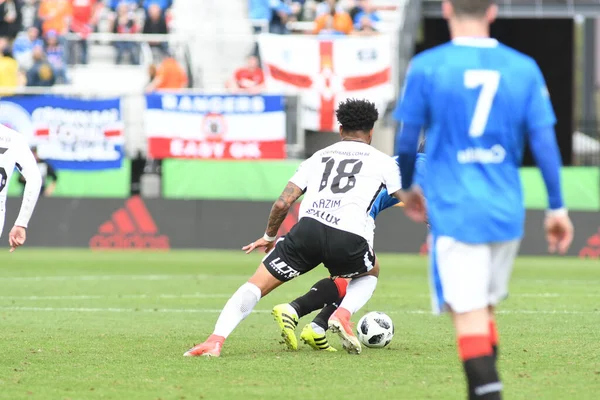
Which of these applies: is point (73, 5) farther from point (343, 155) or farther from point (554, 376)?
point (554, 376)

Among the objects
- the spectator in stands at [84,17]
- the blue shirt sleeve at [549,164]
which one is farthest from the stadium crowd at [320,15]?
the blue shirt sleeve at [549,164]

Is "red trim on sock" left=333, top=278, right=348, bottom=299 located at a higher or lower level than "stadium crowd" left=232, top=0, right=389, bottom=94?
higher

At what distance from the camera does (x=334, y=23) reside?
2647cm

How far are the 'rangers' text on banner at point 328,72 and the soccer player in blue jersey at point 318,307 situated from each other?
48.4 ft

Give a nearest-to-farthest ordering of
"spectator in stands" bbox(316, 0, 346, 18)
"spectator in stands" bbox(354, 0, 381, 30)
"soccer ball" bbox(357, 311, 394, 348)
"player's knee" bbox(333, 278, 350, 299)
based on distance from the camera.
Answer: "soccer ball" bbox(357, 311, 394, 348) → "player's knee" bbox(333, 278, 350, 299) → "spectator in stands" bbox(354, 0, 381, 30) → "spectator in stands" bbox(316, 0, 346, 18)

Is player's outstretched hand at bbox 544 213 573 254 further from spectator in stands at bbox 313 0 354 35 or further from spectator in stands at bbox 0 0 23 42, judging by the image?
spectator in stands at bbox 0 0 23 42

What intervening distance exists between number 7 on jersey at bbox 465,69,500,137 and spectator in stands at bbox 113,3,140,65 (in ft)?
70.3

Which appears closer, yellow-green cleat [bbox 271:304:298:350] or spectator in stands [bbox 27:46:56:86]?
yellow-green cleat [bbox 271:304:298:350]

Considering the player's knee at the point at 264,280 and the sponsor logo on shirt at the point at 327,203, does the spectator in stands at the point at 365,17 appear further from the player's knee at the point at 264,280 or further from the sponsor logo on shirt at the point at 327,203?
the player's knee at the point at 264,280

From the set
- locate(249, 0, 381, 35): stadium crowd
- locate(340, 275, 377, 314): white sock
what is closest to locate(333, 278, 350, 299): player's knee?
locate(340, 275, 377, 314): white sock

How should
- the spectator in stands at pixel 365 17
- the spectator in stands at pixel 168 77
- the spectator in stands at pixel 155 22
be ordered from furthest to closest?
the spectator in stands at pixel 155 22
the spectator in stands at pixel 365 17
the spectator in stands at pixel 168 77

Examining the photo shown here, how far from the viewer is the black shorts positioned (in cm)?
918

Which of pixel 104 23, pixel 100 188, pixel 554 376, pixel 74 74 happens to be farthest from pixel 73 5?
pixel 554 376

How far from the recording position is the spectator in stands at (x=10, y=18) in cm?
2841
